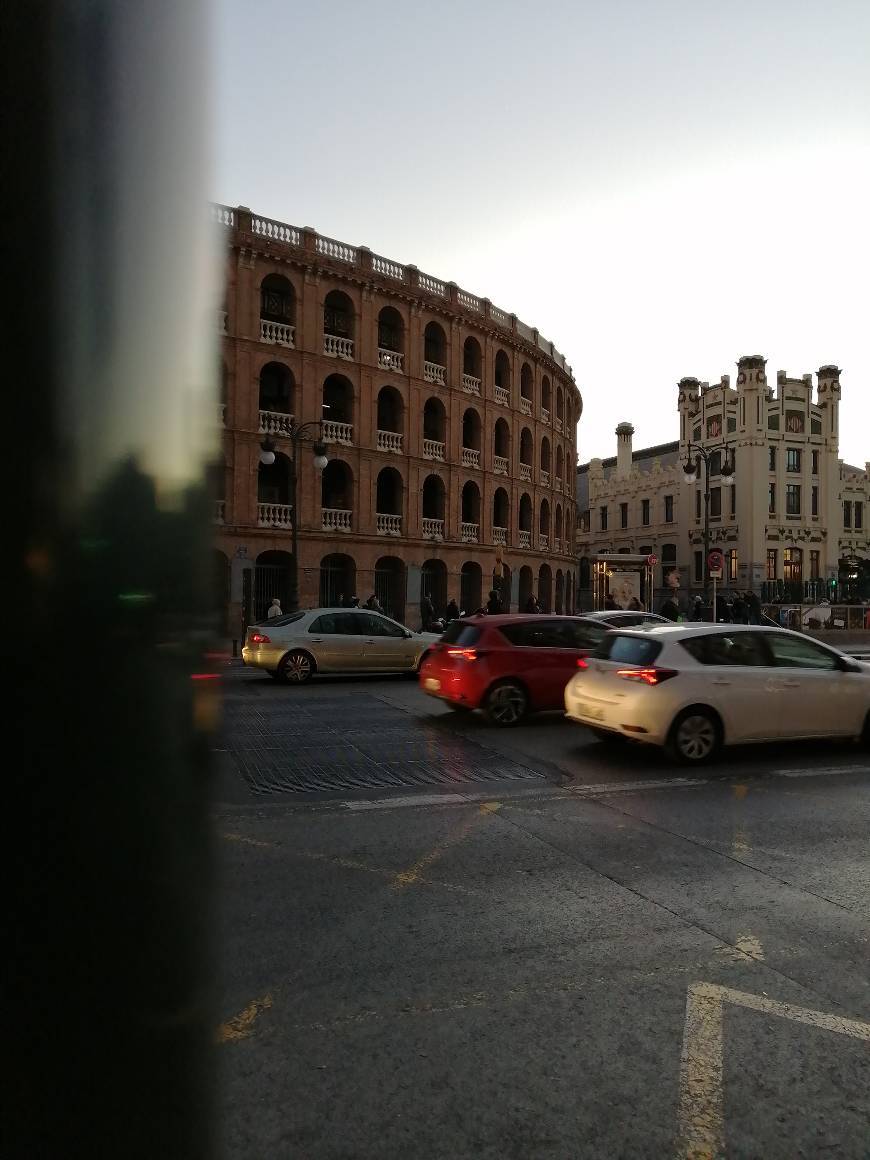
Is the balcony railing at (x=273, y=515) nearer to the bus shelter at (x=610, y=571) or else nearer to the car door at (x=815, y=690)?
the bus shelter at (x=610, y=571)

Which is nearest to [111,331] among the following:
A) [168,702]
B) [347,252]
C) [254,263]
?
[168,702]

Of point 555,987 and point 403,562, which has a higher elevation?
point 403,562

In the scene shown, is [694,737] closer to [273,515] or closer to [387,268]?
[273,515]

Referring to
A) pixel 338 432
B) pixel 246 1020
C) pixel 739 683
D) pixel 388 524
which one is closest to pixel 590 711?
pixel 739 683

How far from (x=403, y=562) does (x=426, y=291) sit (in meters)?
11.7

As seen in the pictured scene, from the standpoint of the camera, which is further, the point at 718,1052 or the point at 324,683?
the point at 324,683

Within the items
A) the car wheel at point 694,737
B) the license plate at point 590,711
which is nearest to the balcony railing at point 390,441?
the license plate at point 590,711

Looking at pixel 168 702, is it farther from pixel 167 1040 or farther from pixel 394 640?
pixel 394 640

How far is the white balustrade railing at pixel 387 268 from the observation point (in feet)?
111

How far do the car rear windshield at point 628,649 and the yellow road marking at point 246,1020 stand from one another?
615 cm

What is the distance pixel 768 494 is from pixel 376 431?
109 ft

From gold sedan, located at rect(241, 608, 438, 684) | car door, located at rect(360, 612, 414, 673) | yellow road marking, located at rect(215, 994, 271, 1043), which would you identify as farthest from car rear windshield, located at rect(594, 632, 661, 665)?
car door, located at rect(360, 612, 414, 673)

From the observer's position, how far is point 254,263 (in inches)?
1188

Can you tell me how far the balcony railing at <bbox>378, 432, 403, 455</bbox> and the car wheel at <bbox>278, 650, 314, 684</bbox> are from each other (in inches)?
741
